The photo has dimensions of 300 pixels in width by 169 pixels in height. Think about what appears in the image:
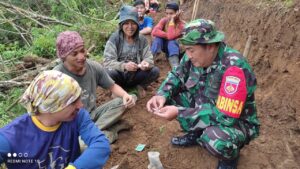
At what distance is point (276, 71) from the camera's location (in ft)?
14.3

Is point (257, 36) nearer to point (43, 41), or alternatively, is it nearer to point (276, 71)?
point (276, 71)

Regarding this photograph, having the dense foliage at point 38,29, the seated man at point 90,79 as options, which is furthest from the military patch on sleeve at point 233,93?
the dense foliage at point 38,29

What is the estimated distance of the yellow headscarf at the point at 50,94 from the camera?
1.97m

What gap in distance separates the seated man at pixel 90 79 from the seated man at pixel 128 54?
0.72m

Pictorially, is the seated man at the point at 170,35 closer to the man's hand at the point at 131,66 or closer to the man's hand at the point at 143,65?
the man's hand at the point at 143,65

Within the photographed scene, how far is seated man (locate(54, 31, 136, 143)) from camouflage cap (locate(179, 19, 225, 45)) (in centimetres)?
89

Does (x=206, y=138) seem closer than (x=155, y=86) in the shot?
Yes

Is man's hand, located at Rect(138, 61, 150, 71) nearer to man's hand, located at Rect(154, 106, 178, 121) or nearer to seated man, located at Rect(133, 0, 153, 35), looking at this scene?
man's hand, located at Rect(154, 106, 178, 121)

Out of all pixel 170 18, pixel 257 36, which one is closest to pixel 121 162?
pixel 257 36

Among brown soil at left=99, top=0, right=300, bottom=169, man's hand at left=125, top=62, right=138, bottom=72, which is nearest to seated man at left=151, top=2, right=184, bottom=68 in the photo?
brown soil at left=99, top=0, right=300, bottom=169

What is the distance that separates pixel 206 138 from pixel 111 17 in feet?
22.6

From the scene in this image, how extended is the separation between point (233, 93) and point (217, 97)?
0.27 meters

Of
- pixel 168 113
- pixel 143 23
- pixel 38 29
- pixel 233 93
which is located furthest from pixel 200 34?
pixel 38 29

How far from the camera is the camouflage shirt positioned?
2693 mm
